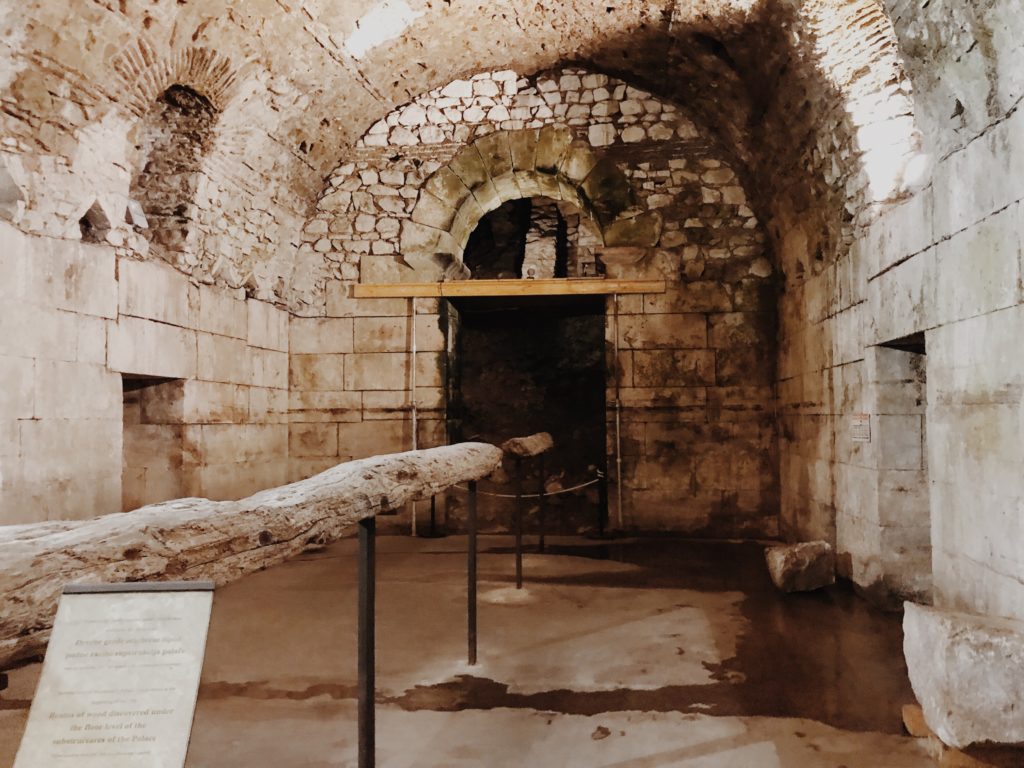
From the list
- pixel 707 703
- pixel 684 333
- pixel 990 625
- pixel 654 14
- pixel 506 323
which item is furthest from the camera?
pixel 506 323

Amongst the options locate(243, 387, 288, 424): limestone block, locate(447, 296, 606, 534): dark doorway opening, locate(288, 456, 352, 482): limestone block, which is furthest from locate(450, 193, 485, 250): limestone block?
locate(288, 456, 352, 482): limestone block

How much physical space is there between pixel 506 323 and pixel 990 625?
734 centimetres

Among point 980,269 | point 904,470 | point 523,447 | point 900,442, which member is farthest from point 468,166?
point 980,269

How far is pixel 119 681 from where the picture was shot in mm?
1165

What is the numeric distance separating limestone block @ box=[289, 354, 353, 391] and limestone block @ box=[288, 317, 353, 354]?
62 mm

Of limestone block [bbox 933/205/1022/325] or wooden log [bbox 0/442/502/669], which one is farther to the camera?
limestone block [bbox 933/205/1022/325]

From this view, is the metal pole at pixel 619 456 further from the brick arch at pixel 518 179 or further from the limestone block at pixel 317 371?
the limestone block at pixel 317 371

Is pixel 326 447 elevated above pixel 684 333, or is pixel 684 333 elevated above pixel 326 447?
pixel 684 333

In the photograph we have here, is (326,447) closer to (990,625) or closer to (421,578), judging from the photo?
(421,578)

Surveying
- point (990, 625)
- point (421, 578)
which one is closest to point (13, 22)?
point (421, 578)

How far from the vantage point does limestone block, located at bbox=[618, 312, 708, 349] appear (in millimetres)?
6719

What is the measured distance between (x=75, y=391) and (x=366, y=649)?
10.6ft

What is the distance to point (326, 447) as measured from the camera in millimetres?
7039

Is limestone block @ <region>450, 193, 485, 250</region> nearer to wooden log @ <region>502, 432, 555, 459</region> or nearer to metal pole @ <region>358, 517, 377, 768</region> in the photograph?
wooden log @ <region>502, 432, 555, 459</region>
